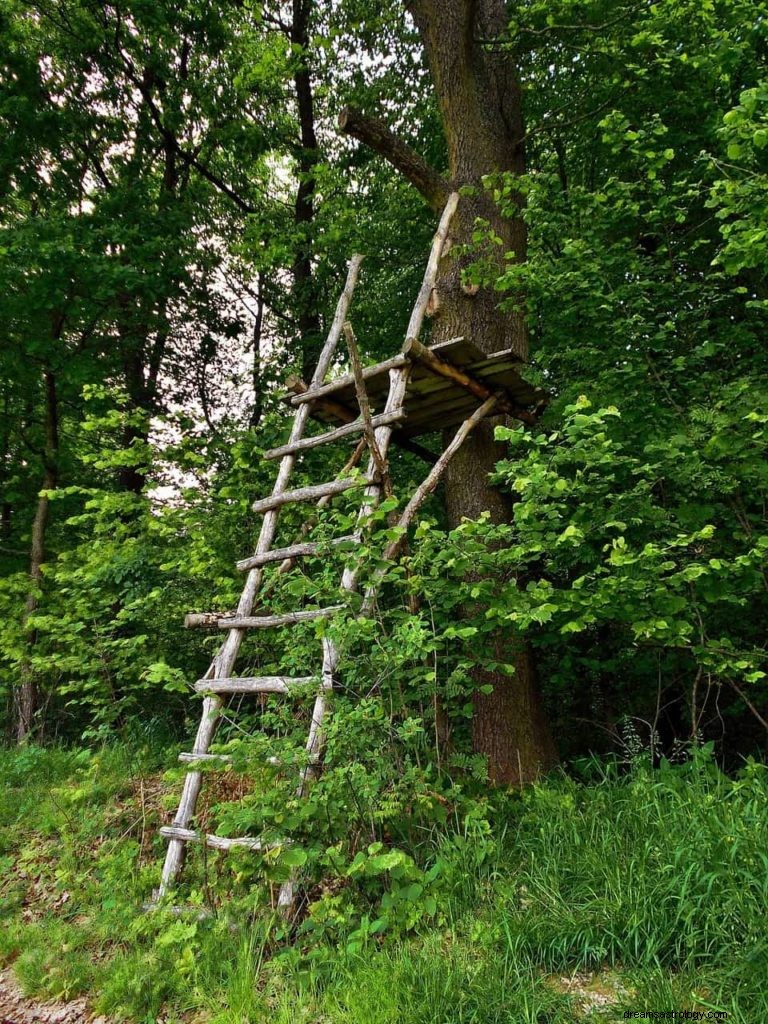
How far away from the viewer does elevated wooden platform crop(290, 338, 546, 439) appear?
428cm

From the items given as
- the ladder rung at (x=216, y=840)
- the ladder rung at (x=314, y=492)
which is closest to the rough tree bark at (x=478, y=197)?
the ladder rung at (x=314, y=492)

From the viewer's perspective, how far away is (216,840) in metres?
3.43

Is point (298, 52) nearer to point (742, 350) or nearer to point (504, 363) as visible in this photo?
point (504, 363)

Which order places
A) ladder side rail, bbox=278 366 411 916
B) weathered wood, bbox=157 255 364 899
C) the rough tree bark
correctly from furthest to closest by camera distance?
1. the rough tree bark
2. weathered wood, bbox=157 255 364 899
3. ladder side rail, bbox=278 366 411 916

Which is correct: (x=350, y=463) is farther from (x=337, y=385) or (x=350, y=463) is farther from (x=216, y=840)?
(x=216, y=840)

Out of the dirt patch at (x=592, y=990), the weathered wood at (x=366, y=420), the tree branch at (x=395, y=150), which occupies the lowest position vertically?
the dirt patch at (x=592, y=990)

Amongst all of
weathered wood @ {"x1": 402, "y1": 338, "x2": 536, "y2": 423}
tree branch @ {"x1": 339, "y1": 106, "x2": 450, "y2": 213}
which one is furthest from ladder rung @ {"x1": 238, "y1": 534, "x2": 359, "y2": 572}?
tree branch @ {"x1": 339, "y1": 106, "x2": 450, "y2": 213}

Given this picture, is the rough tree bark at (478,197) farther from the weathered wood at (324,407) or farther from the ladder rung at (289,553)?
the ladder rung at (289,553)

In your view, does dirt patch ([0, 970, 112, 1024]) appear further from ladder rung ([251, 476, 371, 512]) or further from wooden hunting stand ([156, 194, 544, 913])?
ladder rung ([251, 476, 371, 512])

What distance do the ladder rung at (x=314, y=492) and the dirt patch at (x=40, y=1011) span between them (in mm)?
2781

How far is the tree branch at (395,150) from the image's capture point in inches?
198

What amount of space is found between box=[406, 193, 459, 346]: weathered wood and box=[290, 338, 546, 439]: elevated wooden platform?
23cm

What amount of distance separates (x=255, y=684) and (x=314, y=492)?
1.24 metres

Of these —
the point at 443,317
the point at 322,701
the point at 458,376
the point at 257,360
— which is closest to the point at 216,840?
the point at 322,701
